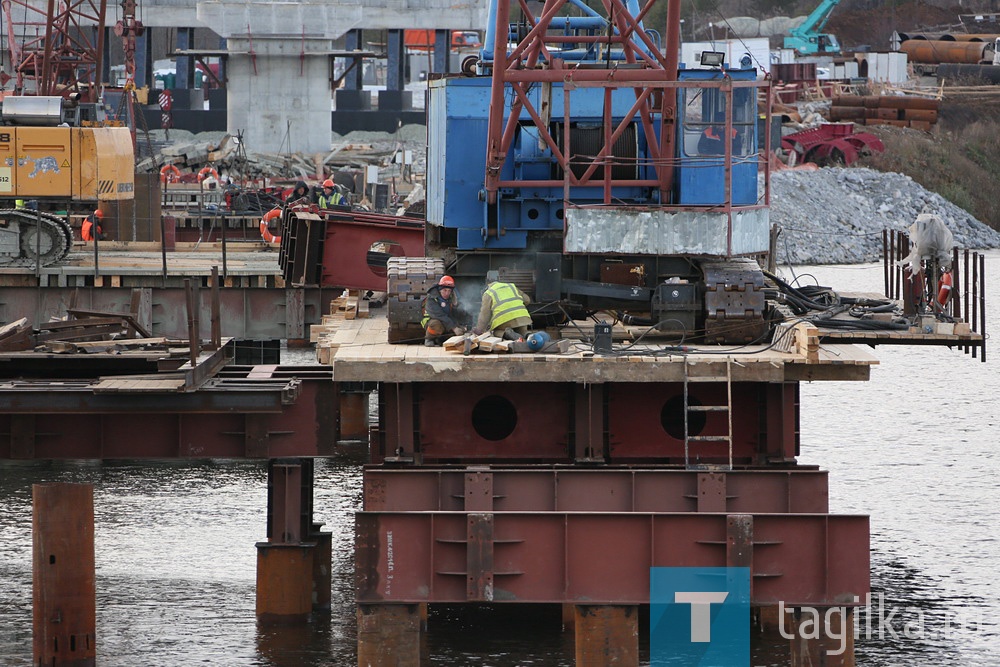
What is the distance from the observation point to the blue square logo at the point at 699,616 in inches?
619

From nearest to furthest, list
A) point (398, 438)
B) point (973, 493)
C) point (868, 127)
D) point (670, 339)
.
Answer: point (398, 438), point (670, 339), point (973, 493), point (868, 127)

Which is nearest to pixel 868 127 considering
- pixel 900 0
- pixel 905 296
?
pixel 900 0

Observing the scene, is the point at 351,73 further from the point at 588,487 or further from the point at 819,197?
the point at 588,487

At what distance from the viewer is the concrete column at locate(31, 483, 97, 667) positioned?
58.0 ft

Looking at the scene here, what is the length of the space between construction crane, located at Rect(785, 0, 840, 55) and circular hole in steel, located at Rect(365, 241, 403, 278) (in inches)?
3497

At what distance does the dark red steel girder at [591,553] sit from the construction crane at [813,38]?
98.9 m

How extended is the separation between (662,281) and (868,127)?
72612mm

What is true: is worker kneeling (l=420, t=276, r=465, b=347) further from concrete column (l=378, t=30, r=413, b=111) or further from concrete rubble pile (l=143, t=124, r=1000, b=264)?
concrete column (l=378, t=30, r=413, b=111)

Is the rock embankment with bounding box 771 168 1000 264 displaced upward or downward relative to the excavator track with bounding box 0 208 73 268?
upward

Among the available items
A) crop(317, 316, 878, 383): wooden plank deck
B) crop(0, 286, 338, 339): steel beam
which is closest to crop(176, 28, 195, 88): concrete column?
crop(0, 286, 338, 339): steel beam

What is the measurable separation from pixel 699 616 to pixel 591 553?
9.74 ft

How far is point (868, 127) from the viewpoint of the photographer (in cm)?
9100

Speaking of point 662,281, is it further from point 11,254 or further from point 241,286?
point 11,254

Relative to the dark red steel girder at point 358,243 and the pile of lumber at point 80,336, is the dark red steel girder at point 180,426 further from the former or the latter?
the dark red steel girder at point 358,243
